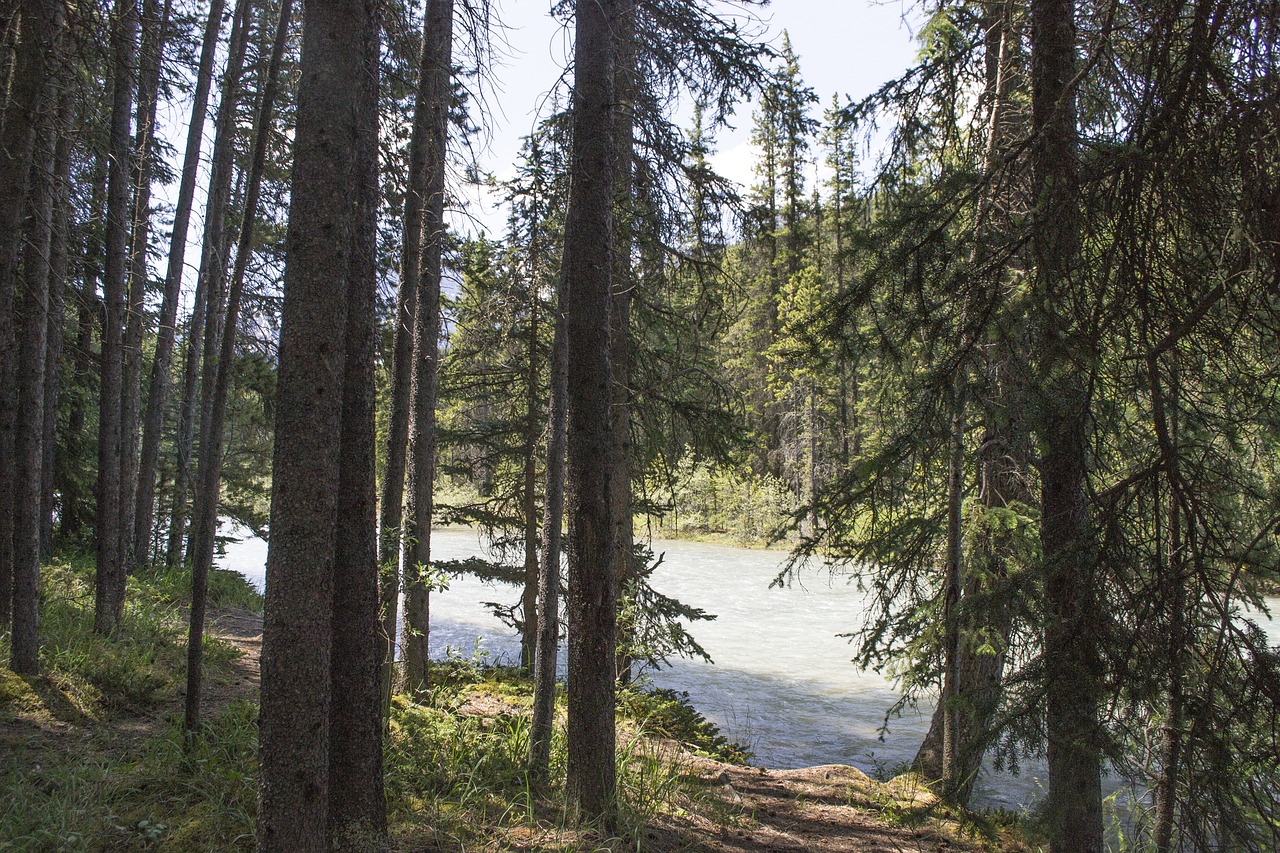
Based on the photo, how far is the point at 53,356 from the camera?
8.01 metres

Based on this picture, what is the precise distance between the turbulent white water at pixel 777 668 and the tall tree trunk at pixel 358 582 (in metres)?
1.89

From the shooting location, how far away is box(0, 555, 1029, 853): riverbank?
4.09 m

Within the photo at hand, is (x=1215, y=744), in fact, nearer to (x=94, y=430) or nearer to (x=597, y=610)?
(x=597, y=610)

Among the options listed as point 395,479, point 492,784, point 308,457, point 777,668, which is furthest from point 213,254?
point 777,668

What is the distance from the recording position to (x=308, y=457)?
9.59 feet

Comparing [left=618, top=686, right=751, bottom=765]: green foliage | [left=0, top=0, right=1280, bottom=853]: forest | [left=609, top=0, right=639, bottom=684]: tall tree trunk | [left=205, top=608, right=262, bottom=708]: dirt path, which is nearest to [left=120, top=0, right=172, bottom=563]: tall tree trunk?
[left=0, top=0, right=1280, bottom=853]: forest

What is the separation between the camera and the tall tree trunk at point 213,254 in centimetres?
734

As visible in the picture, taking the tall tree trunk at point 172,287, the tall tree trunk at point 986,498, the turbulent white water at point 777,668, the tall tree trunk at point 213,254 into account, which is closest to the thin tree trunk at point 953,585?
the tall tree trunk at point 986,498

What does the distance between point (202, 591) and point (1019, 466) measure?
239 inches

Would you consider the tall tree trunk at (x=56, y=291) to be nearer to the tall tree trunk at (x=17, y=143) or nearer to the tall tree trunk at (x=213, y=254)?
the tall tree trunk at (x=17, y=143)

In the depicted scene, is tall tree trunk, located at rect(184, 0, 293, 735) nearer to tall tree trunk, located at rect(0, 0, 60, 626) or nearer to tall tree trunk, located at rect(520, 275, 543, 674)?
tall tree trunk, located at rect(0, 0, 60, 626)

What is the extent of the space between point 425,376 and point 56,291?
10.7 ft

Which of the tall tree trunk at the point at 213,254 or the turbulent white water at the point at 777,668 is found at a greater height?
the tall tree trunk at the point at 213,254

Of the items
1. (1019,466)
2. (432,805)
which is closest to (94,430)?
(432,805)
